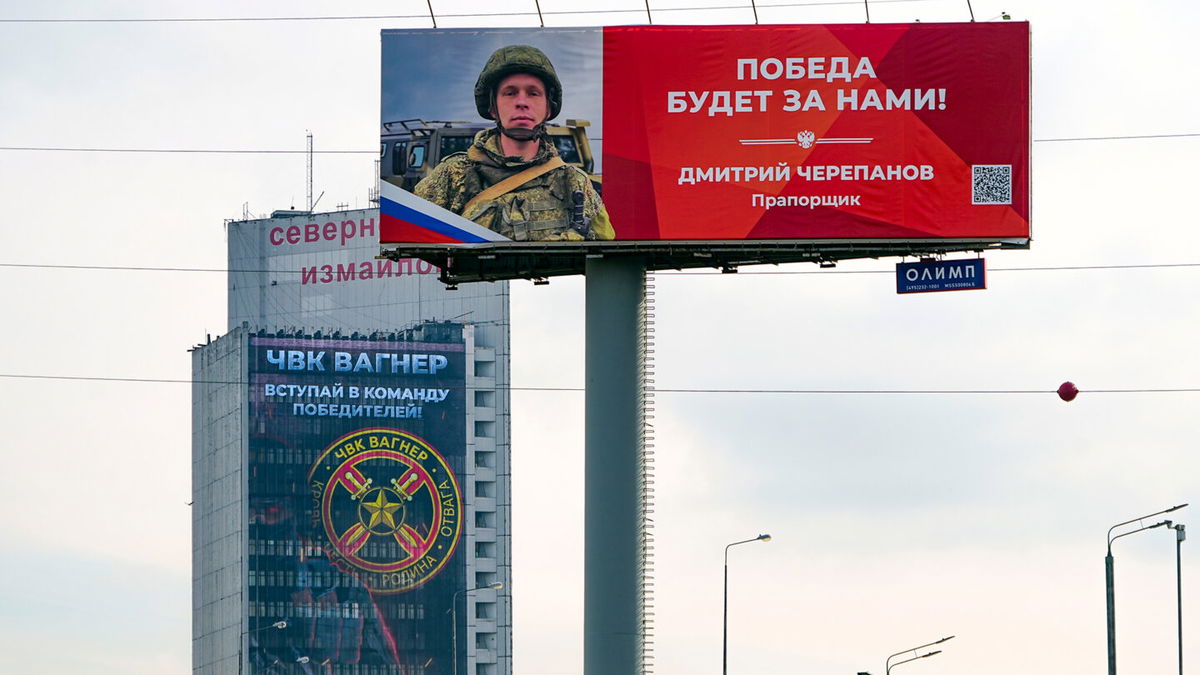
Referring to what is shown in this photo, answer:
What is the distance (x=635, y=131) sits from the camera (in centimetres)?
6762

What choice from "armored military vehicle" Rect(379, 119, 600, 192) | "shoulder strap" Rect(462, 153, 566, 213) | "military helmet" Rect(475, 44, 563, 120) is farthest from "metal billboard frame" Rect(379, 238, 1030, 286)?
"military helmet" Rect(475, 44, 563, 120)

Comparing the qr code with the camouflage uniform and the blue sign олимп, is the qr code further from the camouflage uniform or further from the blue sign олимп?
the camouflage uniform

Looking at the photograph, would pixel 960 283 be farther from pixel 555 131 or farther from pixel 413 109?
pixel 413 109

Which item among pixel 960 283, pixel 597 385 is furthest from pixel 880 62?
pixel 597 385

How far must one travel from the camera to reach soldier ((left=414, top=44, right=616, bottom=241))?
67812 mm

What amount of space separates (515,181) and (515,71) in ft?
11.5

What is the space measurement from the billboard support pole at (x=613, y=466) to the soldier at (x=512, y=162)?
2.72m

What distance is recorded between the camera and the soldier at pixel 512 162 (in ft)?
222

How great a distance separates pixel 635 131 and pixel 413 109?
713cm

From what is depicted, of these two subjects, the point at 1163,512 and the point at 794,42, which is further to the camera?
the point at 1163,512

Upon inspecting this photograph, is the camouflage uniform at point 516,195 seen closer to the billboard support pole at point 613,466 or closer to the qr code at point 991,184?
the billboard support pole at point 613,466

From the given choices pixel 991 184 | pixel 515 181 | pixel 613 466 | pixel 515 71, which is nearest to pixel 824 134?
pixel 991 184

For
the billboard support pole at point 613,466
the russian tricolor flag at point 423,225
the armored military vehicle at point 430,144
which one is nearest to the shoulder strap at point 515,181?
the armored military vehicle at point 430,144

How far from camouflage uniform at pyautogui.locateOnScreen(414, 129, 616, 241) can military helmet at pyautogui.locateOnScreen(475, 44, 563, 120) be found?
1.07m
